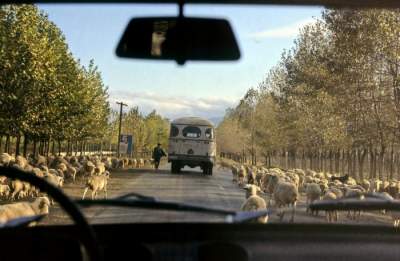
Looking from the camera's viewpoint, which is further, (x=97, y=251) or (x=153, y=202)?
(x=153, y=202)

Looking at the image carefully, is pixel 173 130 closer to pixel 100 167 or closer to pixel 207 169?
pixel 207 169

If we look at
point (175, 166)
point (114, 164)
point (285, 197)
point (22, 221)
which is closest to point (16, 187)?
point (114, 164)

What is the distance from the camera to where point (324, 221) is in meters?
3.37

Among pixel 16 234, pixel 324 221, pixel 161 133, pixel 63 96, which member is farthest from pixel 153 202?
pixel 63 96

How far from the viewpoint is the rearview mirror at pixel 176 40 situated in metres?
2.93

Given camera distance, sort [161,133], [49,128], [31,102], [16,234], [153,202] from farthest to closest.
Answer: [49,128], [31,102], [161,133], [153,202], [16,234]

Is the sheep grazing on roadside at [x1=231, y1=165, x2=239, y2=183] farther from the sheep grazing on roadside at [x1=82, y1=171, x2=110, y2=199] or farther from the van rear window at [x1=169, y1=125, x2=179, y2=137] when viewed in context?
the van rear window at [x1=169, y1=125, x2=179, y2=137]

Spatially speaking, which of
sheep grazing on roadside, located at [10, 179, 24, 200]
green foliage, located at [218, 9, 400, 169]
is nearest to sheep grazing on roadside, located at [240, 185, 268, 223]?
green foliage, located at [218, 9, 400, 169]

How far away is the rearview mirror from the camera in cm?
293

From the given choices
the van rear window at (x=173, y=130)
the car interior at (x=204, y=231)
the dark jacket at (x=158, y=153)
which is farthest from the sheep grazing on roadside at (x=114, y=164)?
the car interior at (x=204, y=231)

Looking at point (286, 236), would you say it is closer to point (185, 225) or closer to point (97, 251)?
point (185, 225)

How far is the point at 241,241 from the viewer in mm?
3057

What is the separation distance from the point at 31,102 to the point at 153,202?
10853 millimetres

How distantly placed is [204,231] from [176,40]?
39.2 inches
